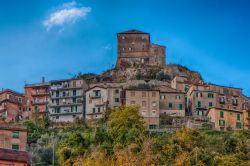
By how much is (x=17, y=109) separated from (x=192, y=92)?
3026 cm

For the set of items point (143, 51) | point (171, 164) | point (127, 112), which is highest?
point (143, 51)

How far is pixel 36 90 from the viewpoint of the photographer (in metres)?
115

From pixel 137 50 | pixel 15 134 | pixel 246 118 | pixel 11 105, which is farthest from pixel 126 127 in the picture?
pixel 137 50

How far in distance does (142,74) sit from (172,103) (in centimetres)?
1394

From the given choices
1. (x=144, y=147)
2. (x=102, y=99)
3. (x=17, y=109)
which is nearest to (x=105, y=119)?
(x=102, y=99)

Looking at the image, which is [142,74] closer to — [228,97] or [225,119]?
[228,97]

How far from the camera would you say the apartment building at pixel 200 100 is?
101750 millimetres

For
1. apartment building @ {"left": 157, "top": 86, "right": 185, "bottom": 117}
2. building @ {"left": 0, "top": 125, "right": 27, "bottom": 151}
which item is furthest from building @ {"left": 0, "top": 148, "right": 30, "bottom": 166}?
apartment building @ {"left": 157, "top": 86, "right": 185, "bottom": 117}

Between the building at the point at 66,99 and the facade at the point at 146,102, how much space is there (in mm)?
9589

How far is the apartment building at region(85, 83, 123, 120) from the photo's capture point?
101 meters

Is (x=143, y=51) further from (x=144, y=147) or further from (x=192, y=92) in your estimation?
(x=144, y=147)

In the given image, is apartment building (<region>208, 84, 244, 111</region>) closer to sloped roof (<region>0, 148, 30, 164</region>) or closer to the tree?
the tree

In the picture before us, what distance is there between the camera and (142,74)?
113375mm

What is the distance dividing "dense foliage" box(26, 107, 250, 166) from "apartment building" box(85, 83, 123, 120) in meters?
19.4
